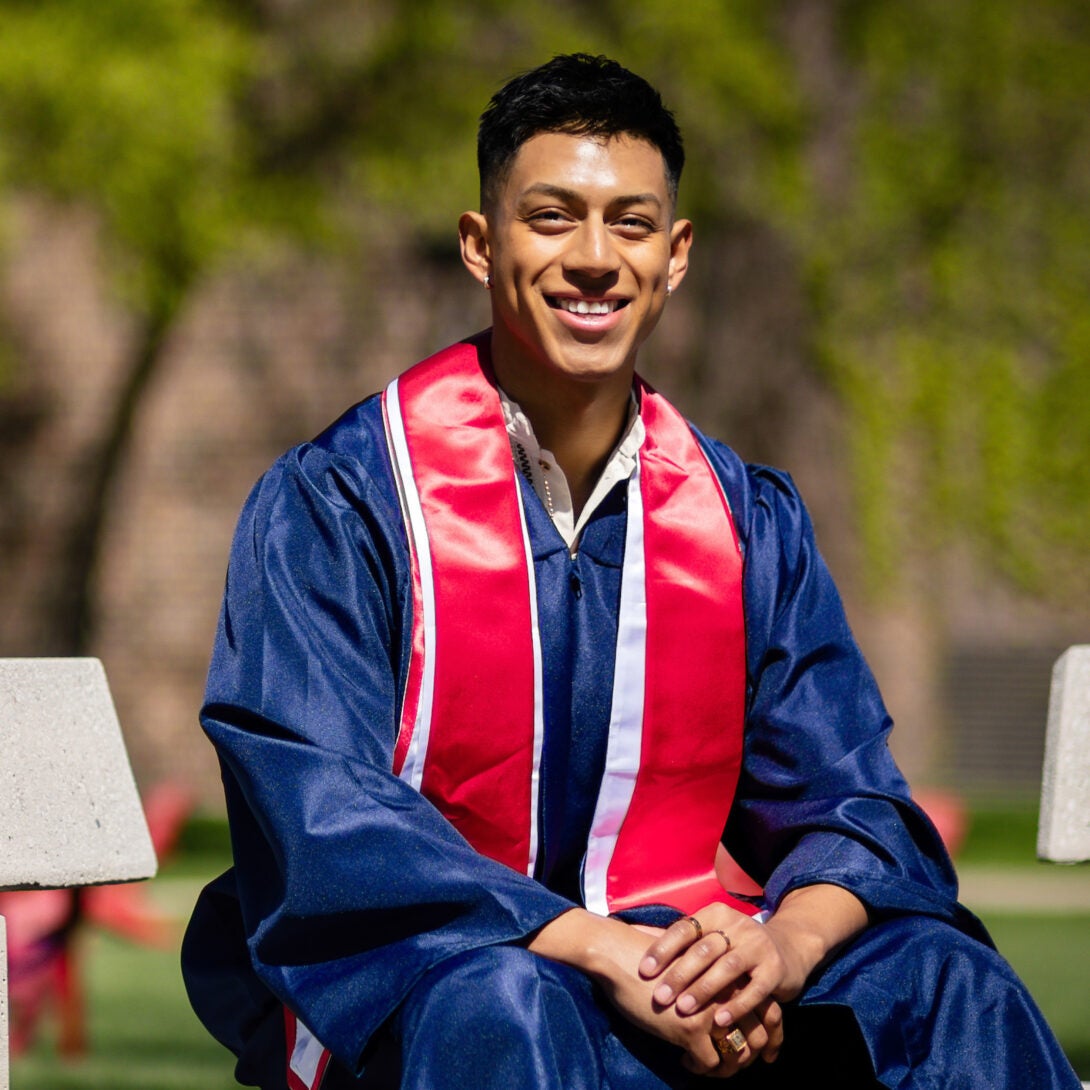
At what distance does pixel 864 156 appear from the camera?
9.98 m

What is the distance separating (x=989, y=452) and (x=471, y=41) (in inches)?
142

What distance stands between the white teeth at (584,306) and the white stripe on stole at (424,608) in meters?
0.29

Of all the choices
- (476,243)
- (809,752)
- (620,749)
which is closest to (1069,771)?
(809,752)

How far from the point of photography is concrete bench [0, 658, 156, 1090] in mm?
2541

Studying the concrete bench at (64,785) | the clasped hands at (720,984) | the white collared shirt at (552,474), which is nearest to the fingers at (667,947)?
the clasped hands at (720,984)

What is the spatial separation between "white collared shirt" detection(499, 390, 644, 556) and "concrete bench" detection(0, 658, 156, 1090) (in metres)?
0.71

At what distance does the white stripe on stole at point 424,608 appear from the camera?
236cm

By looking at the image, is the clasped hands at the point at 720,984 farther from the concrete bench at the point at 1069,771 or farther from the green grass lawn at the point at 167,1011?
the green grass lawn at the point at 167,1011

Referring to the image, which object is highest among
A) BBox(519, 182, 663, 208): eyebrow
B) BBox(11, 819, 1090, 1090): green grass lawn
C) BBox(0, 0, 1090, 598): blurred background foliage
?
BBox(519, 182, 663, 208): eyebrow

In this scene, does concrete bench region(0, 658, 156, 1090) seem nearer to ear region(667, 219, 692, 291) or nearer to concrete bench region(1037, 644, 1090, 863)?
ear region(667, 219, 692, 291)

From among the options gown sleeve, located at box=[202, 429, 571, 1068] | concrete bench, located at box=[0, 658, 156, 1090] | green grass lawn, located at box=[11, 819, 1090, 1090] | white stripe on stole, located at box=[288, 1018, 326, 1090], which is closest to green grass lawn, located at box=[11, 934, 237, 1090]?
green grass lawn, located at box=[11, 819, 1090, 1090]

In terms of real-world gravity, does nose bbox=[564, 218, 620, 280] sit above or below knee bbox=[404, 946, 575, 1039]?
above

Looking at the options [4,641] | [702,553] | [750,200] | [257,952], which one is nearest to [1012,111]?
[750,200]

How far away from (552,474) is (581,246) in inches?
13.0
